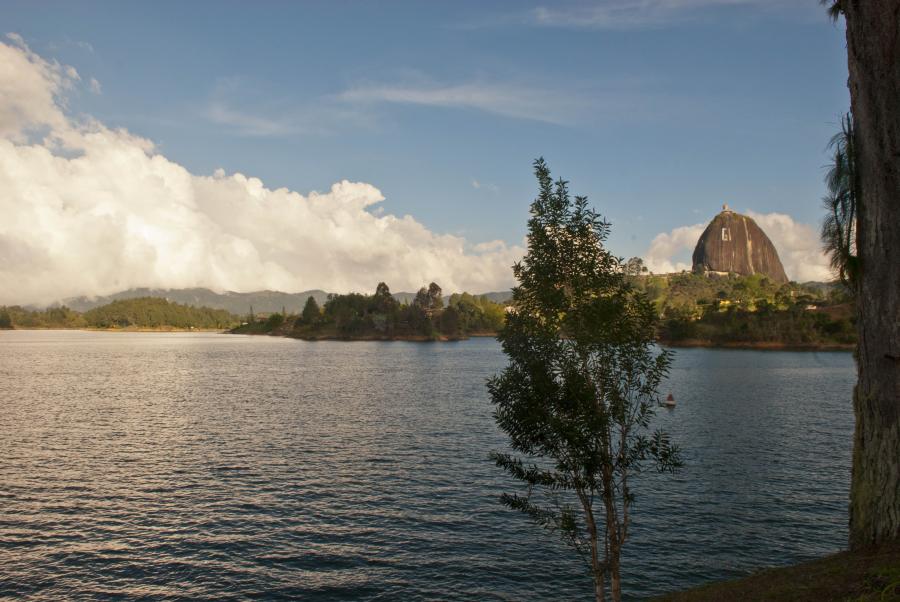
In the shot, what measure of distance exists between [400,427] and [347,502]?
26791 millimetres

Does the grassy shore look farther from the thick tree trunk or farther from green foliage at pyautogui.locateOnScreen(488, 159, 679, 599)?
green foliage at pyautogui.locateOnScreen(488, 159, 679, 599)

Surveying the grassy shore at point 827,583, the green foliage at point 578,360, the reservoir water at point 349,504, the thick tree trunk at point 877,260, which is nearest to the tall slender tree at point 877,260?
the thick tree trunk at point 877,260

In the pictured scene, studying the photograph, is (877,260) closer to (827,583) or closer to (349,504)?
(827,583)

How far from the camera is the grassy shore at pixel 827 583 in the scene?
1568 centimetres

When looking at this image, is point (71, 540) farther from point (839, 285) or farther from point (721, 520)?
point (839, 285)

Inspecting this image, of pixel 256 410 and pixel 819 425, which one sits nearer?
pixel 819 425

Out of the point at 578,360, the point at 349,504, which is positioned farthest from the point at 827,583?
the point at 349,504

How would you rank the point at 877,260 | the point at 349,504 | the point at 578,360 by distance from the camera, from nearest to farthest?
the point at 578,360
the point at 877,260
the point at 349,504

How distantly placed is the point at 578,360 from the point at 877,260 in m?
11.1

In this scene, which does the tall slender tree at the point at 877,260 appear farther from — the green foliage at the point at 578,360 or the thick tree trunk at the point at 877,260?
the green foliage at the point at 578,360

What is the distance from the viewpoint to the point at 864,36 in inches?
795

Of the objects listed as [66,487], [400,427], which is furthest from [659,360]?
[400,427]

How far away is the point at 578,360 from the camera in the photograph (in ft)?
61.6

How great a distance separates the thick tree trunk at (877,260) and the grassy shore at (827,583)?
1.89 m
